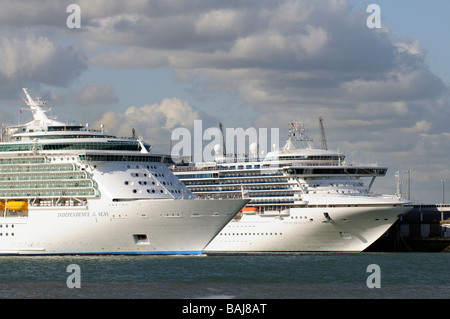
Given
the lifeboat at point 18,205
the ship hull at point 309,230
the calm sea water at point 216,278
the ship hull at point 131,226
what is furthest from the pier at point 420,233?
the lifeboat at point 18,205

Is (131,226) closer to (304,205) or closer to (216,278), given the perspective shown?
(216,278)

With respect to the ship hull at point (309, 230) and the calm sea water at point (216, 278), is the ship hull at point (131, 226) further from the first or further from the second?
the ship hull at point (309, 230)

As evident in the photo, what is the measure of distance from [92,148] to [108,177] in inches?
113

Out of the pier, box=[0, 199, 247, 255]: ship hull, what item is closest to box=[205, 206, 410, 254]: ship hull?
the pier

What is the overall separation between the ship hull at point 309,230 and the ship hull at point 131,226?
19.9 meters

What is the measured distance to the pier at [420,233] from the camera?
101 m

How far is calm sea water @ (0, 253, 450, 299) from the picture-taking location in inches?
1909

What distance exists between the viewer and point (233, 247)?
9169 centimetres

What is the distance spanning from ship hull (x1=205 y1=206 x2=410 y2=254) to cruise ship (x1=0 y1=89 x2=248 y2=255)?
18544 mm

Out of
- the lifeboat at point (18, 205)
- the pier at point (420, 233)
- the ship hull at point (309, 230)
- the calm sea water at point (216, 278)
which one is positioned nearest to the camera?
the calm sea water at point (216, 278)

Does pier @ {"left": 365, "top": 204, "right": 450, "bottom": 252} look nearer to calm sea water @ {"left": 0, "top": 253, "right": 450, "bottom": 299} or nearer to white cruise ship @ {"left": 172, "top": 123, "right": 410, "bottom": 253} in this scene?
white cruise ship @ {"left": 172, "top": 123, "right": 410, "bottom": 253}

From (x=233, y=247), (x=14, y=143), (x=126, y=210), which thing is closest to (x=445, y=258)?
(x=233, y=247)

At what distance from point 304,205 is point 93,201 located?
2773 centimetres
